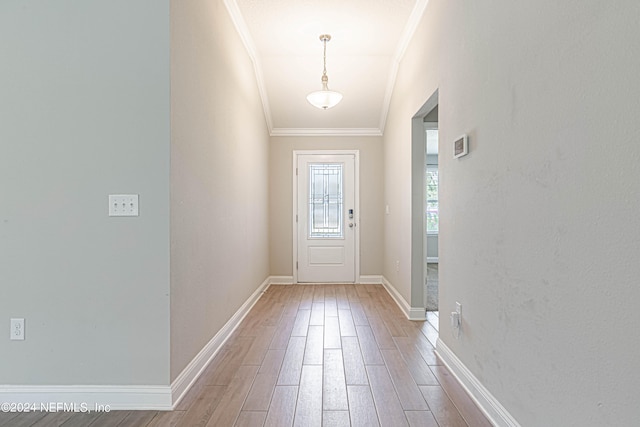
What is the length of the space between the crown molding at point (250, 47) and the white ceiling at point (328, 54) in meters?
0.01

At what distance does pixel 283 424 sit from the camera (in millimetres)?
1771

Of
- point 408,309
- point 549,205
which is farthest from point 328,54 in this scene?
point 549,205

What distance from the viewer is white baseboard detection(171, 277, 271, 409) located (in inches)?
79.0

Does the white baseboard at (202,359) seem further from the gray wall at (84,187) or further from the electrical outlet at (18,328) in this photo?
the electrical outlet at (18,328)

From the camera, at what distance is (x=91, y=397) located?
1.93 m

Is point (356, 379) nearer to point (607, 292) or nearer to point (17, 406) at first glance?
point (607, 292)

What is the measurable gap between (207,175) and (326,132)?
122 inches

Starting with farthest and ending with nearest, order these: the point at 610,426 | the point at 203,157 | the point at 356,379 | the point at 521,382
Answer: the point at 203,157 → the point at 356,379 → the point at 521,382 → the point at 610,426

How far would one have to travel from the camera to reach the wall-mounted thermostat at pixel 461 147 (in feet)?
7.00

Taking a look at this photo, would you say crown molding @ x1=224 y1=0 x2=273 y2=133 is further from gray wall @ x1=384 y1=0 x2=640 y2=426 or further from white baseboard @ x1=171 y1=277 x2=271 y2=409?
white baseboard @ x1=171 y1=277 x2=271 y2=409

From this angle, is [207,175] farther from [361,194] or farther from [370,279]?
[370,279]

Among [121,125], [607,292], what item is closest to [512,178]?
[607,292]

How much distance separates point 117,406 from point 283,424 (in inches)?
35.7

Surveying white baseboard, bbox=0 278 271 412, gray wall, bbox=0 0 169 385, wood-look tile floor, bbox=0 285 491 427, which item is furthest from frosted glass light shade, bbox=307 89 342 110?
white baseboard, bbox=0 278 271 412
